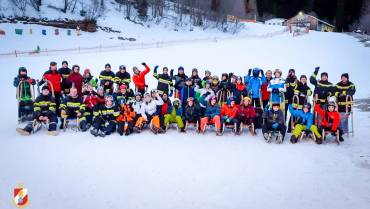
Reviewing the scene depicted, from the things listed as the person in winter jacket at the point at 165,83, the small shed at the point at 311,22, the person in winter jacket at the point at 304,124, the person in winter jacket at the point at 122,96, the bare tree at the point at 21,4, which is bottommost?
the person in winter jacket at the point at 304,124

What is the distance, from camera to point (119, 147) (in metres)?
8.48

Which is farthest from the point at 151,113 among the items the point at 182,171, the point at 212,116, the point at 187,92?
the point at 182,171

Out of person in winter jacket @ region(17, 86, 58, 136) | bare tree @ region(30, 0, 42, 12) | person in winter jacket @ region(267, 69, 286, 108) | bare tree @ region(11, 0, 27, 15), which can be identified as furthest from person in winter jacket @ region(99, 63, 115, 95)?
bare tree @ region(30, 0, 42, 12)

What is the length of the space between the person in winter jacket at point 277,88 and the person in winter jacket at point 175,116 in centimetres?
256

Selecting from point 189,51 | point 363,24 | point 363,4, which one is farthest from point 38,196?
point 363,4

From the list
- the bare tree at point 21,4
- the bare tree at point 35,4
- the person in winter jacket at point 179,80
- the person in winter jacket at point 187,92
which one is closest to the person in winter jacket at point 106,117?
the person in winter jacket at point 187,92

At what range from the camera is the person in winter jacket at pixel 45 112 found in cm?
945

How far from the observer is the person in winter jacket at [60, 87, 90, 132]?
9.79m

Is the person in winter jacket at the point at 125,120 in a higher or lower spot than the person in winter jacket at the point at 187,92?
lower

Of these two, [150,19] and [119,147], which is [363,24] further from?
[119,147]

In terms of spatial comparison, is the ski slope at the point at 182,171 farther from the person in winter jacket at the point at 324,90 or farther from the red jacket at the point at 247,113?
the person in winter jacket at the point at 324,90

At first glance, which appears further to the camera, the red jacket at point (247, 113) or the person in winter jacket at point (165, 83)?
the person in winter jacket at point (165, 83)

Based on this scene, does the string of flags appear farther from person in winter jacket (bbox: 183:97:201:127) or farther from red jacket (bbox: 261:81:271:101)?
red jacket (bbox: 261:81:271:101)

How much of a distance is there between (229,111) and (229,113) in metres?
0.05
